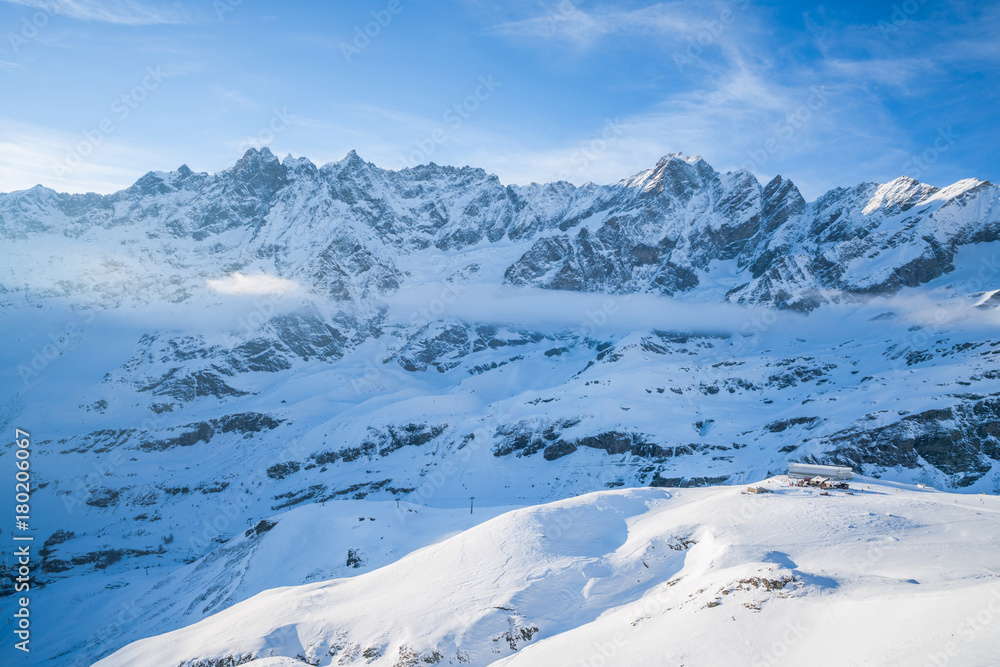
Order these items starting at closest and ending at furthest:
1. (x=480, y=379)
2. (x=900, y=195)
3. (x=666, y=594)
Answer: (x=666, y=594) < (x=480, y=379) < (x=900, y=195)

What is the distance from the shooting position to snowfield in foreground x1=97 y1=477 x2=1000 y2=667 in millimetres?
16875

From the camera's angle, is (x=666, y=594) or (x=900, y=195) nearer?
(x=666, y=594)

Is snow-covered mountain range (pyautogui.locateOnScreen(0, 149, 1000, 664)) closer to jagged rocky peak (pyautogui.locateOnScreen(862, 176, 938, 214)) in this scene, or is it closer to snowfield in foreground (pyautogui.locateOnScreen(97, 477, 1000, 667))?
jagged rocky peak (pyautogui.locateOnScreen(862, 176, 938, 214))

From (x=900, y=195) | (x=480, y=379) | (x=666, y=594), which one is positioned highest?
(x=900, y=195)

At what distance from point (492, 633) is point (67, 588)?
63.9 m

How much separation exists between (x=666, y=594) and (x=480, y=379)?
118 metres

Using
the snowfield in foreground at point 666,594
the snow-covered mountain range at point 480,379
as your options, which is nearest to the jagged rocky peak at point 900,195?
the snow-covered mountain range at point 480,379

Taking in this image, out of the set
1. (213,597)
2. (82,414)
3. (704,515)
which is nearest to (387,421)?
(213,597)

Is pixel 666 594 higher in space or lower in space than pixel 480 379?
higher

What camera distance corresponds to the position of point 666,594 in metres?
24.0

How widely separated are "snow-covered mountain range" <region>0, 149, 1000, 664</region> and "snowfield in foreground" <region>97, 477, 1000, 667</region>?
585 inches

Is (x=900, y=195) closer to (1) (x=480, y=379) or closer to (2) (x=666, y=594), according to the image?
(1) (x=480, y=379)

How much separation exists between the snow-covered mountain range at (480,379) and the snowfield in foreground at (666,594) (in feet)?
48.7

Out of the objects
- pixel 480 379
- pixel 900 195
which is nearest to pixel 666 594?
pixel 480 379
